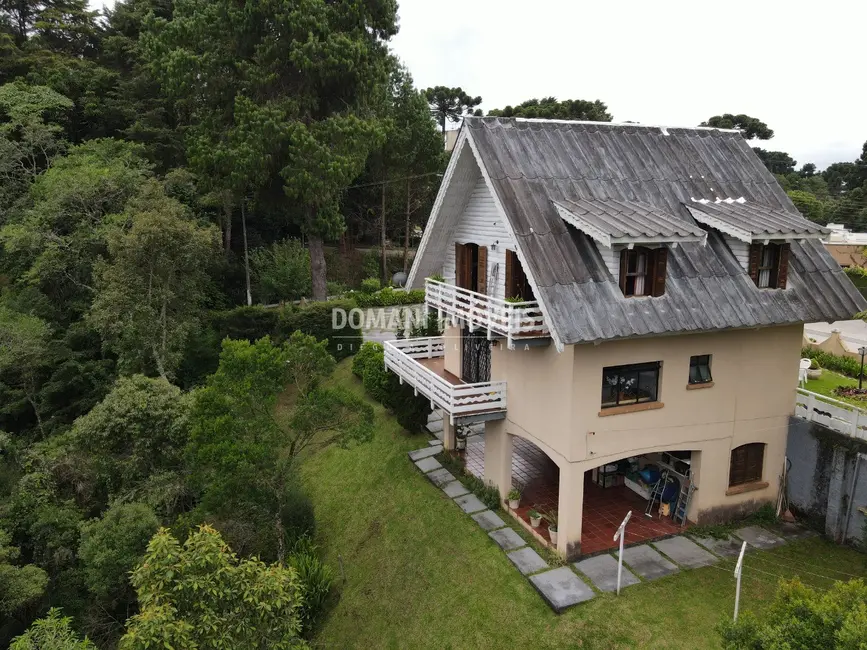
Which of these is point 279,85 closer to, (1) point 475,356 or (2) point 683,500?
(1) point 475,356

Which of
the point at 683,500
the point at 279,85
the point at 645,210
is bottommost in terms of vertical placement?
the point at 683,500

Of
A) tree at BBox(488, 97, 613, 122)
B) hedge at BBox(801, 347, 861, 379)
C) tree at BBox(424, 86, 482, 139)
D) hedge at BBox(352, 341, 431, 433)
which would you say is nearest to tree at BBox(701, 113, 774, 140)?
tree at BBox(488, 97, 613, 122)

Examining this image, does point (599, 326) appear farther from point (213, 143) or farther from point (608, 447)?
point (213, 143)

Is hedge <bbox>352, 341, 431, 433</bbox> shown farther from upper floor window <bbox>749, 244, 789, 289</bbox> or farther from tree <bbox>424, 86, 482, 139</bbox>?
tree <bbox>424, 86, 482, 139</bbox>

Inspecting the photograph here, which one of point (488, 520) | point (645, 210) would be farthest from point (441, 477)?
point (645, 210)

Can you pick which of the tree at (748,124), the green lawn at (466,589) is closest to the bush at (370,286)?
the green lawn at (466,589)
